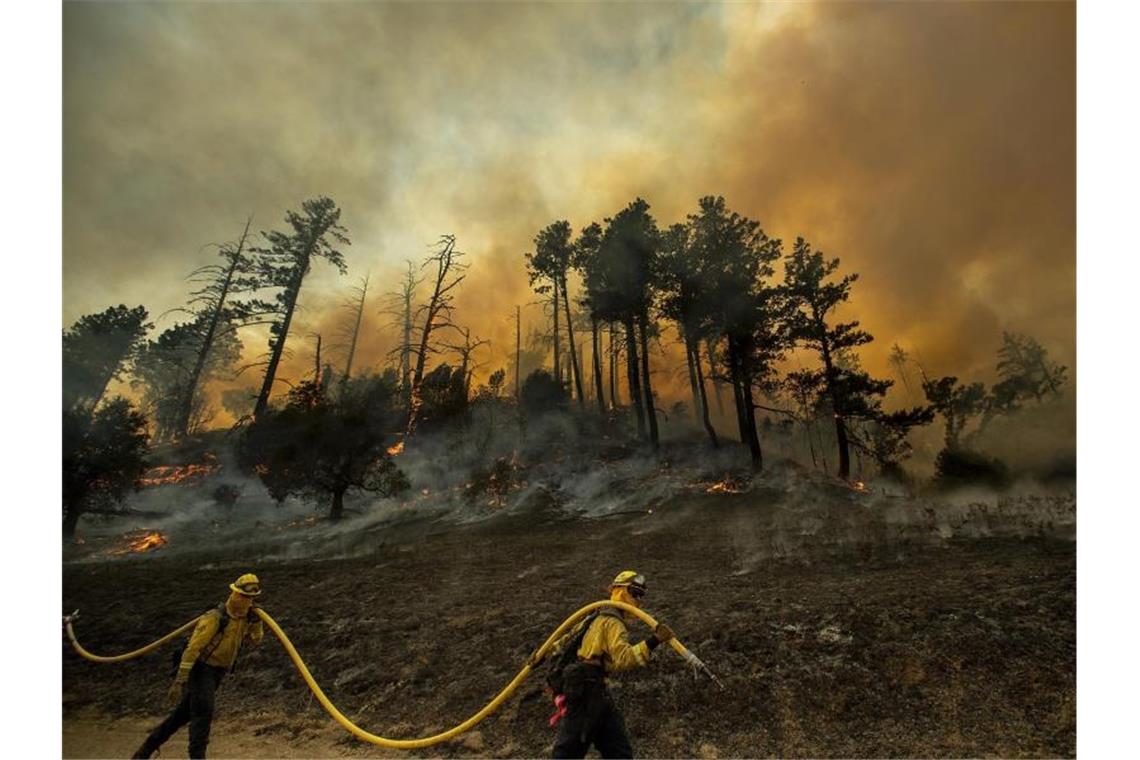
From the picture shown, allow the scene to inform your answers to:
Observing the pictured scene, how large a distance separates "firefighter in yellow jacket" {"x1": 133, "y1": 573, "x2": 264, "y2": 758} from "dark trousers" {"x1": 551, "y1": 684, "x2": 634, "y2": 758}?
12.4 feet

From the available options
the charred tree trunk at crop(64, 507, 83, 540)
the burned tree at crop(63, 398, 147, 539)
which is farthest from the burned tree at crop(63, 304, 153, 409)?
the charred tree trunk at crop(64, 507, 83, 540)

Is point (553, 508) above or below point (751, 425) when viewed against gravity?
below

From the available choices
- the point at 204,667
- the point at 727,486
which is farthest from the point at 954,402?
the point at 204,667

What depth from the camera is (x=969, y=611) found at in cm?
753

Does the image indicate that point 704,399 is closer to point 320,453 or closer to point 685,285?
point 685,285

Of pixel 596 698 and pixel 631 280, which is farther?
pixel 631 280

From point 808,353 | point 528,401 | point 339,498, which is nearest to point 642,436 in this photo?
point 528,401

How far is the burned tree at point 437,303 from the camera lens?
55.8 ft

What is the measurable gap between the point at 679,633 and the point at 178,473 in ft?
49.5

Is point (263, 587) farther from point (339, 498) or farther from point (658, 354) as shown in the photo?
point (658, 354)

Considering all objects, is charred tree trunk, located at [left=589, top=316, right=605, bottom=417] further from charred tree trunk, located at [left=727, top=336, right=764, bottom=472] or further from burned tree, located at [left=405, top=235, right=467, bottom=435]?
burned tree, located at [left=405, top=235, right=467, bottom=435]

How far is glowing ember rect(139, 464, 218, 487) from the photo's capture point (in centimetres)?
1488

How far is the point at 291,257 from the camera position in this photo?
1931 centimetres

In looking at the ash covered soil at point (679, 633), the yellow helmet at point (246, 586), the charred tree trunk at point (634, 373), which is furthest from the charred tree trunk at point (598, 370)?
the yellow helmet at point (246, 586)
